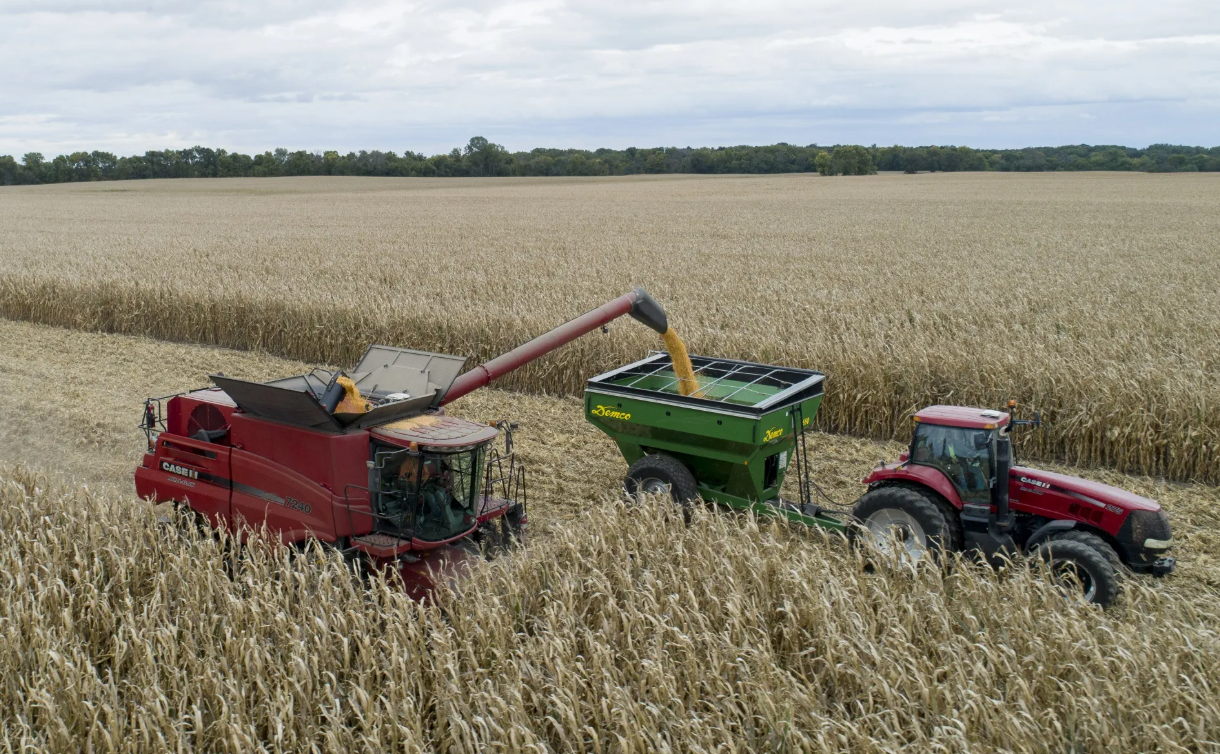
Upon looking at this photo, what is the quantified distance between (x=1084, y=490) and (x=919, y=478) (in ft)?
3.88

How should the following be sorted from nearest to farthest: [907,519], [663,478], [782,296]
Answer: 1. [907,519]
2. [663,478]
3. [782,296]

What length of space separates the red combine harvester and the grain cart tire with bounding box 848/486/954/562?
282cm

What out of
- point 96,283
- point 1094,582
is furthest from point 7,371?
point 1094,582

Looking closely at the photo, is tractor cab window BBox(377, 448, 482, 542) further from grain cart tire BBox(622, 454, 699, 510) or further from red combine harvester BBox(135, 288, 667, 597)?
grain cart tire BBox(622, 454, 699, 510)

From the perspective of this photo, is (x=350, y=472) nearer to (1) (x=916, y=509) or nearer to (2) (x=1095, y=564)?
(1) (x=916, y=509)

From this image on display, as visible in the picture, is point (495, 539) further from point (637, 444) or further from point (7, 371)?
point (7, 371)

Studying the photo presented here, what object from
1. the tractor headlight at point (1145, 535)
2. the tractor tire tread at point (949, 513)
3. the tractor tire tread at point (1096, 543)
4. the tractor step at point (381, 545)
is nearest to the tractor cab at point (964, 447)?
the tractor tire tread at point (949, 513)

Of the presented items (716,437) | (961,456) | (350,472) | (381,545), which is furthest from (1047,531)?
(350,472)

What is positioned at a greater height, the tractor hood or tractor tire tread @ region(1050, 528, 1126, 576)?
the tractor hood

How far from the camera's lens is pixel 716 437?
788cm

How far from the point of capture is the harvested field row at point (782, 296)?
10.8 m

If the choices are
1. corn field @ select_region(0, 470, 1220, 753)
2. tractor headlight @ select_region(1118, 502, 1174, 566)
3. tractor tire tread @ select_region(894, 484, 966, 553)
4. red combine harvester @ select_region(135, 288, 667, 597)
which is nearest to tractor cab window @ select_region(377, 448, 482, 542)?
red combine harvester @ select_region(135, 288, 667, 597)

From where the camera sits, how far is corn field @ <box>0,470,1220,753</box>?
4238mm

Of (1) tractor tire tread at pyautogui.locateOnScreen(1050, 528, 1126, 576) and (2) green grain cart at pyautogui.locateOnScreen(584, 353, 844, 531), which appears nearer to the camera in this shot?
(1) tractor tire tread at pyautogui.locateOnScreen(1050, 528, 1126, 576)
